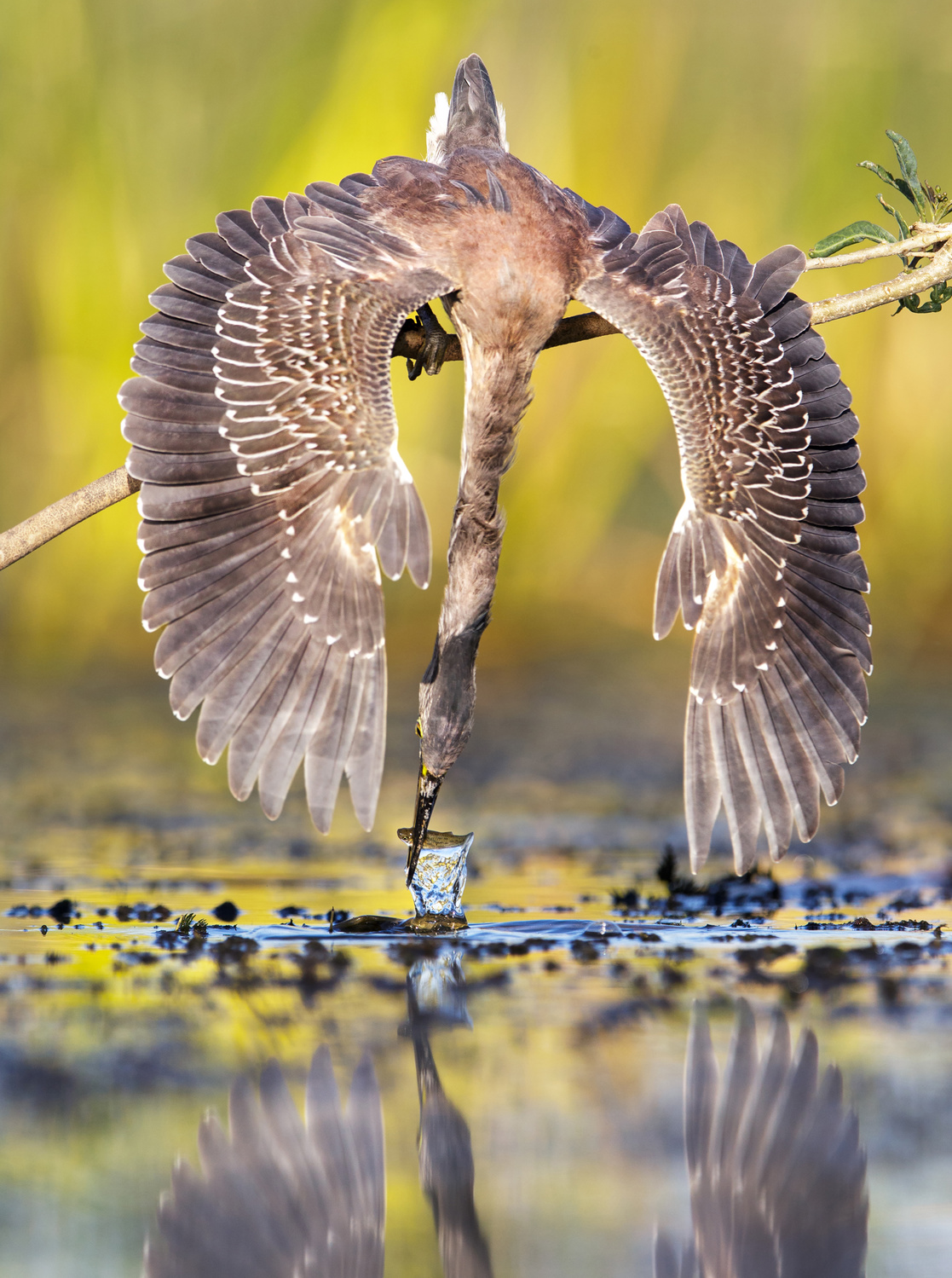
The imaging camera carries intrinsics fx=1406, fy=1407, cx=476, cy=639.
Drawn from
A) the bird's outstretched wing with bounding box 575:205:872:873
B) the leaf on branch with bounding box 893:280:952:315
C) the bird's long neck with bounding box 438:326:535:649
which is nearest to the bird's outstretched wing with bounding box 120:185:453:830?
the bird's long neck with bounding box 438:326:535:649

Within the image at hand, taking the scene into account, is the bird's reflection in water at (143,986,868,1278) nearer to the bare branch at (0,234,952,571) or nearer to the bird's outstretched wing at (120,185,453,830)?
the bird's outstretched wing at (120,185,453,830)

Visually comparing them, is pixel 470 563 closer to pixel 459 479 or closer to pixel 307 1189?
pixel 459 479

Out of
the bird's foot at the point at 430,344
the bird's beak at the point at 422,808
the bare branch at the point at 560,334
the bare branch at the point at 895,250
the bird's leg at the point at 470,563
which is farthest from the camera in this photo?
the bare branch at the point at 895,250

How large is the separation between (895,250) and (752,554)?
2063 millimetres

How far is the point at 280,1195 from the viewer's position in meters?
3.61

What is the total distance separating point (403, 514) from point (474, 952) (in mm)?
1906

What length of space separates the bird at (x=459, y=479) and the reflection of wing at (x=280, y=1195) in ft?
6.57


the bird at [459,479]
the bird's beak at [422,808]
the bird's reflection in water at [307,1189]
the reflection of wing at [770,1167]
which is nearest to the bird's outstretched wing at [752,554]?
the bird at [459,479]

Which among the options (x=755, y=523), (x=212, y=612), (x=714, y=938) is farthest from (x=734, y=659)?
(x=212, y=612)

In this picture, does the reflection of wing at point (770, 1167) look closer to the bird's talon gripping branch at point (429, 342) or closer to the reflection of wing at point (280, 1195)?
the reflection of wing at point (280, 1195)

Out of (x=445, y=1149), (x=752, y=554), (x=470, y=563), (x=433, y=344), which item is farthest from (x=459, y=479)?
(x=445, y=1149)

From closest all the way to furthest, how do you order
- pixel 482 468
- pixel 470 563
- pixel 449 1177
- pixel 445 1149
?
pixel 449 1177
pixel 445 1149
pixel 470 563
pixel 482 468

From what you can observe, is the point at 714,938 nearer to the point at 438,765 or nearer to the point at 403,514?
the point at 438,765

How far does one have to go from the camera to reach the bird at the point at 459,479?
605 centimetres
